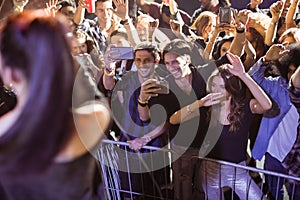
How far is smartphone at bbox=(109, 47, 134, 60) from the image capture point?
1.62 metres

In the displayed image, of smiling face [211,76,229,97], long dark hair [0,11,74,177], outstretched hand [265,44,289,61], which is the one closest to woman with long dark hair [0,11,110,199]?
long dark hair [0,11,74,177]

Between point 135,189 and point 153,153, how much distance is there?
193 mm

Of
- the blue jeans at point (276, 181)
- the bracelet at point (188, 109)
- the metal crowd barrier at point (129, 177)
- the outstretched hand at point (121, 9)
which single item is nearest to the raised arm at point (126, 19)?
the outstretched hand at point (121, 9)

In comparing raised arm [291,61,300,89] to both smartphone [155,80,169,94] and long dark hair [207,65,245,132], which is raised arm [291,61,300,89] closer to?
long dark hair [207,65,245,132]

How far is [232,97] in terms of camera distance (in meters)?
1.53

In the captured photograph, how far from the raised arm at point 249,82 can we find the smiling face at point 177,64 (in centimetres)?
16

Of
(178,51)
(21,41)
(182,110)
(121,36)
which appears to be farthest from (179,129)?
(21,41)

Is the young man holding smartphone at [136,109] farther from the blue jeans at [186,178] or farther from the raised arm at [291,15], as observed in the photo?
the raised arm at [291,15]

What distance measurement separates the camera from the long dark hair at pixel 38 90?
97cm

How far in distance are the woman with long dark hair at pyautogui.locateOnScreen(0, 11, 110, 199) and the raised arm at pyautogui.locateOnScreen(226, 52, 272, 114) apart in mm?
606

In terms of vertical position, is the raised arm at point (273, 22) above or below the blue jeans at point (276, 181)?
above

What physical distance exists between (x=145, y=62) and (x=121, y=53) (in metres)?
0.11

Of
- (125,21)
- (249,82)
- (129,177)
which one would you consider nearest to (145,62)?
(125,21)

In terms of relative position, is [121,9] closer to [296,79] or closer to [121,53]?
[121,53]
